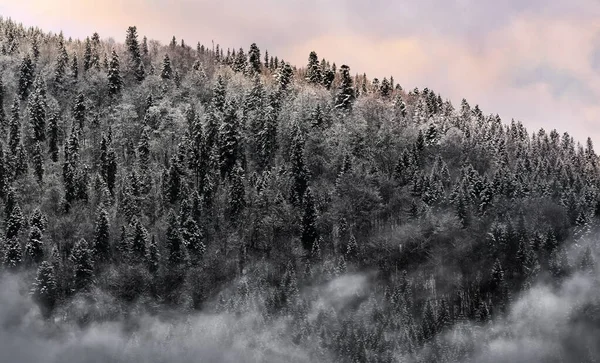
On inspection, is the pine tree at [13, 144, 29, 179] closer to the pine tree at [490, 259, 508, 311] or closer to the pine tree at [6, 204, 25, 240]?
the pine tree at [6, 204, 25, 240]

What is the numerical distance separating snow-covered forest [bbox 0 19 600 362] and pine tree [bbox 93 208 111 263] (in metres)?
0.31

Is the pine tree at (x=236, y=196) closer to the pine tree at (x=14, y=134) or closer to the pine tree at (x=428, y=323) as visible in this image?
the pine tree at (x=428, y=323)

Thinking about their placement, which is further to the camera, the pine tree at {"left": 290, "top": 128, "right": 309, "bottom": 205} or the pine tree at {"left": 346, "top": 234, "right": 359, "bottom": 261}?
the pine tree at {"left": 290, "top": 128, "right": 309, "bottom": 205}

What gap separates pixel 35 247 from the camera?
150 meters

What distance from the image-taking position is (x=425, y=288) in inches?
6117

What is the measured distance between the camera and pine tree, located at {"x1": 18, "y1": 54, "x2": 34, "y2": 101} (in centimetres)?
18962

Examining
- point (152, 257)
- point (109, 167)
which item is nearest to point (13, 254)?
point (152, 257)

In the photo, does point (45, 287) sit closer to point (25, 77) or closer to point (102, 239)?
point (102, 239)

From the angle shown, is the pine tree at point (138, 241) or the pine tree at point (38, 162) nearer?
the pine tree at point (138, 241)

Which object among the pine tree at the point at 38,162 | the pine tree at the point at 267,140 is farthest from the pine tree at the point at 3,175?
the pine tree at the point at 267,140

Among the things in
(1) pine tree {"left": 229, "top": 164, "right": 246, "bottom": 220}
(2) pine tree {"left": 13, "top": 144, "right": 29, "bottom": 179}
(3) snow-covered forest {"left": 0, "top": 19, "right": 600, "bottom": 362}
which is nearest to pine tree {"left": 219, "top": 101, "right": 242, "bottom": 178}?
(3) snow-covered forest {"left": 0, "top": 19, "right": 600, "bottom": 362}

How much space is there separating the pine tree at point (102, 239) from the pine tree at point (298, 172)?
41.7 m

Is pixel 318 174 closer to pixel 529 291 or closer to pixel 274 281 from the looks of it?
pixel 274 281

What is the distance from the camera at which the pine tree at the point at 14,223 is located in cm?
15112
